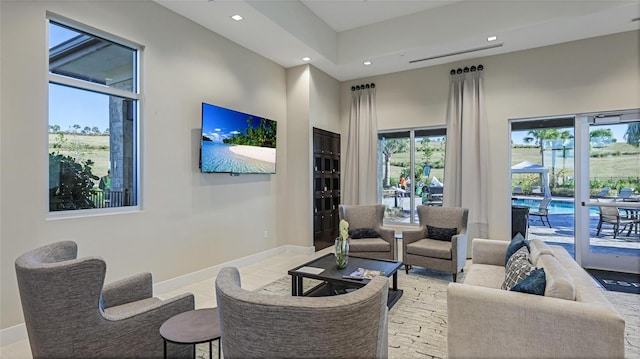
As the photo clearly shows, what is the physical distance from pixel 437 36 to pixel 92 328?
17.6 feet

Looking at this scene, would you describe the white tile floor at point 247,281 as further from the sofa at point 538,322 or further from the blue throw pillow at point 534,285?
the blue throw pillow at point 534,285

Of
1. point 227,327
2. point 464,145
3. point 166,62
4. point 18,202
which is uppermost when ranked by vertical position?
point 166,62

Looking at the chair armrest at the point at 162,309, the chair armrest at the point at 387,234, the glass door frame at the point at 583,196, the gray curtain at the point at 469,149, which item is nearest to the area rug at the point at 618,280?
the glass door frame at the point at 583,196

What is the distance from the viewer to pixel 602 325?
1.62m

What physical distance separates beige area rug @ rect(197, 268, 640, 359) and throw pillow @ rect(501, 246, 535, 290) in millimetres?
720

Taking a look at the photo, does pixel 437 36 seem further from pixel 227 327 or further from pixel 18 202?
pixel 18 202

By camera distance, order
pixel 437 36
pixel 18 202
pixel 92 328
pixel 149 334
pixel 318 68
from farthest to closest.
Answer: pixel 318 68 → pixel 437 36 → pixel 18 202 → pixel 149 334 → pixel 92 328

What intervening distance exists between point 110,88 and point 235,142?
65.1 inches

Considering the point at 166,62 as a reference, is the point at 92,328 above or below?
below

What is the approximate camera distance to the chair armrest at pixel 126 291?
7.13 feet

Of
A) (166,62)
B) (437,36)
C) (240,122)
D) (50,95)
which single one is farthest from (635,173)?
(50,95)

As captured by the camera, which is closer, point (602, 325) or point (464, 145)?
point (602, 325)

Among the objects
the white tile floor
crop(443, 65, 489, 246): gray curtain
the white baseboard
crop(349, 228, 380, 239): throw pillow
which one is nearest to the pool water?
crop(443, 65, 489, 246): gray curtain

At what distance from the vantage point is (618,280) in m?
4.29
